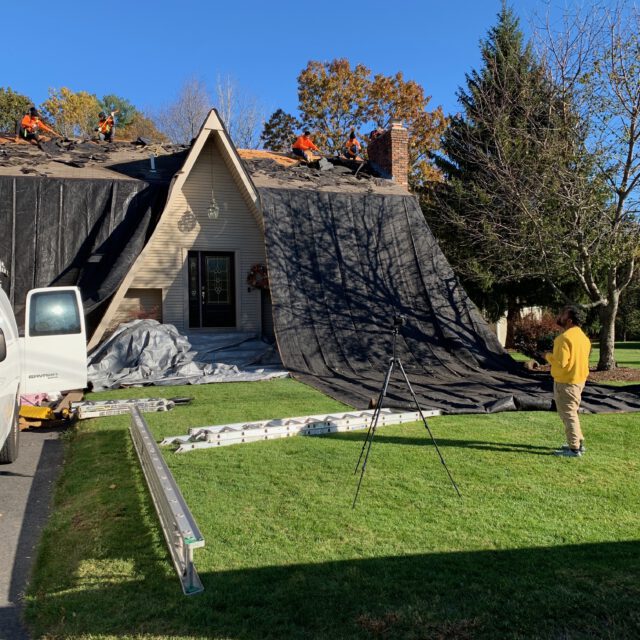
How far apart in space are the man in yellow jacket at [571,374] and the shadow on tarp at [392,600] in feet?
7.85

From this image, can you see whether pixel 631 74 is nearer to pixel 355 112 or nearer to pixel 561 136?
pixel 561 136

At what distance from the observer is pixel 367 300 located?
1443 centimetres

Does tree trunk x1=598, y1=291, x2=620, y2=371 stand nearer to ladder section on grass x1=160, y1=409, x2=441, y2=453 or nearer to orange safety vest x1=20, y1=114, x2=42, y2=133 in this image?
ladder section on grass x1=160, y1=409, x2=441, y2=453

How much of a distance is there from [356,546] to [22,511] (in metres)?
3.26

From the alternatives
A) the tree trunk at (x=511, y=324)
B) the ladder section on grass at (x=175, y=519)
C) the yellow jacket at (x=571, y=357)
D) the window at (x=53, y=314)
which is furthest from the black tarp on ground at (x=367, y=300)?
the tree trunk at (x=511, y=324)

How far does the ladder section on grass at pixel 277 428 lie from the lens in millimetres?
6863

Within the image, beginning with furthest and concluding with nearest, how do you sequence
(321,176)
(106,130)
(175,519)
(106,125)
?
(106,125) < (106,130) < (321,176) < (175,519)

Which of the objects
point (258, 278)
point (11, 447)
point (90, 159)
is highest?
point (90, 159)

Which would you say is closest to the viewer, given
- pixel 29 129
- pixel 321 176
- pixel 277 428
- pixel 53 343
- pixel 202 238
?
pixel 277 428

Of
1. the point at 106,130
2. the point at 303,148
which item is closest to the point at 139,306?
the point at 106,130

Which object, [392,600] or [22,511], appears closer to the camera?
[392,600]

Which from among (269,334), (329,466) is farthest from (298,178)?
(329,466)

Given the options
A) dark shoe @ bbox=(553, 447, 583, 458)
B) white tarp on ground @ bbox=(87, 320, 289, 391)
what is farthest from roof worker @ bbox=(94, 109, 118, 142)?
dark shoe @ bbox=(553, 447, 583, 458)

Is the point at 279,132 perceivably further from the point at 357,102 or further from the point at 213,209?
the point at 213,209
